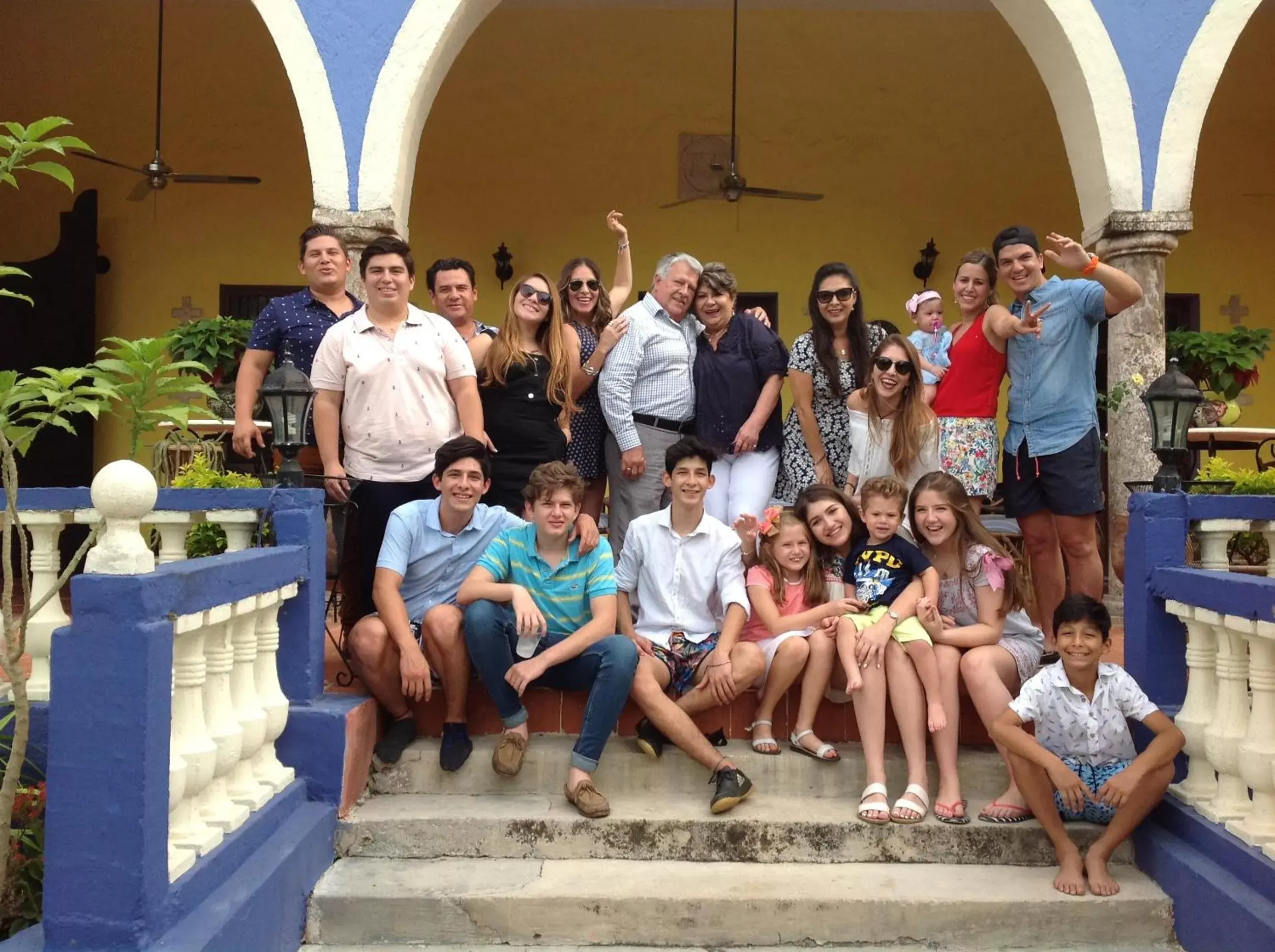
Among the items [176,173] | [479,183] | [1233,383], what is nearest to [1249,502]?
[1233,383]

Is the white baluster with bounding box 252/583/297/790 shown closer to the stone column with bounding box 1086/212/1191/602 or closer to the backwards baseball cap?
the backwards baseball cap

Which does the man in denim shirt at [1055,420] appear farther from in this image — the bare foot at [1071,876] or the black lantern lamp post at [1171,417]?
the bare foot at [1071,876]

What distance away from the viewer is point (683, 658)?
4039 millimetres

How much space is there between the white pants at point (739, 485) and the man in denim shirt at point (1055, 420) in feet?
3.22

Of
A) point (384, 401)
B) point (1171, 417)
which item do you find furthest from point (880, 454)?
point (384, 401)

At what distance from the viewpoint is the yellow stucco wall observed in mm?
9266

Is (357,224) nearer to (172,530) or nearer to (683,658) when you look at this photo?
(172,530)

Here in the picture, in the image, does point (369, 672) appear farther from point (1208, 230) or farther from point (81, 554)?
point (1208, 230)

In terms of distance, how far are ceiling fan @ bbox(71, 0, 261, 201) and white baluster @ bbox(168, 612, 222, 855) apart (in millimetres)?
6222

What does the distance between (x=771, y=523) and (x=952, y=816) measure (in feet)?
3.94

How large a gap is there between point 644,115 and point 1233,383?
486 centimetres

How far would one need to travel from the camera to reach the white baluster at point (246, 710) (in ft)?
10.3

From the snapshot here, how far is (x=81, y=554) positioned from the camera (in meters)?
2.90

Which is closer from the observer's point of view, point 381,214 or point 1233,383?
point 381,214
